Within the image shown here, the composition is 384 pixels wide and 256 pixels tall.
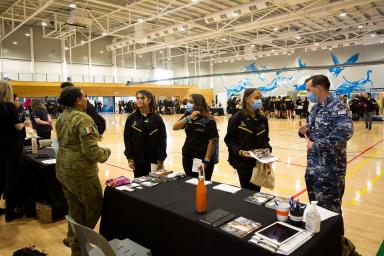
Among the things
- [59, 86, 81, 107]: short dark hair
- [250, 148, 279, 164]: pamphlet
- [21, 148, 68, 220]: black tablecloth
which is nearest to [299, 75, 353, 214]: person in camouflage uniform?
[250, 148, 279, 164]: pamphlet

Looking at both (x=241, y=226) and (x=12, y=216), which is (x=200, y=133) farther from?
(x=12, y=216)

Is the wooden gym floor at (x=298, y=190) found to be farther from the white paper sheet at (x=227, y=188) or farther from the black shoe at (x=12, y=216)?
the white paper sheet at (x=227, y=188)

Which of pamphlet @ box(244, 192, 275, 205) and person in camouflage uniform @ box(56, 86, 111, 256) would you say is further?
person in camouflage uniform @ box(56, 86, 111, 256)

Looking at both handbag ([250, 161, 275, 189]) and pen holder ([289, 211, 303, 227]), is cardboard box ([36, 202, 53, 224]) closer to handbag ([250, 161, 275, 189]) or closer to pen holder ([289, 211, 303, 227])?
handbag ([250, 161, 275, 189])

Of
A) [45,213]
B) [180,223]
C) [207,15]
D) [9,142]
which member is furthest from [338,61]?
[180,223]

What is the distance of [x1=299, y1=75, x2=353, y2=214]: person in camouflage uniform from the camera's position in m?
2.25

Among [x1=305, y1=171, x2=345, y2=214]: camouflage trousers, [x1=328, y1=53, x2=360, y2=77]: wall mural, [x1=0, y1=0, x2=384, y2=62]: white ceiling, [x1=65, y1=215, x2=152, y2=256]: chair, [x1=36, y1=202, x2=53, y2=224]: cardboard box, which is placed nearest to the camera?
[x1=65, y1=215, x2=152, y2=256]: chair

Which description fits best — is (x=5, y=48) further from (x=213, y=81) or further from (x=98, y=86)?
(x=213, y=81)

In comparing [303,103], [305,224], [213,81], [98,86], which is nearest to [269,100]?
[303,103]

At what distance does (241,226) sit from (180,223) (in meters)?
0.37

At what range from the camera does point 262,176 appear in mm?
2641

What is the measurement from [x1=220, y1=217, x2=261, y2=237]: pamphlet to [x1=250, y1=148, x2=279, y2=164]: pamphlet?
0.97 m

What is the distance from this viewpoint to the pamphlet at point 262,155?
8.32ft

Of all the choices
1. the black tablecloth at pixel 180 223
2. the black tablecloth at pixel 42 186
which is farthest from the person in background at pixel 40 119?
the black tablecloth at pixel 180 223
